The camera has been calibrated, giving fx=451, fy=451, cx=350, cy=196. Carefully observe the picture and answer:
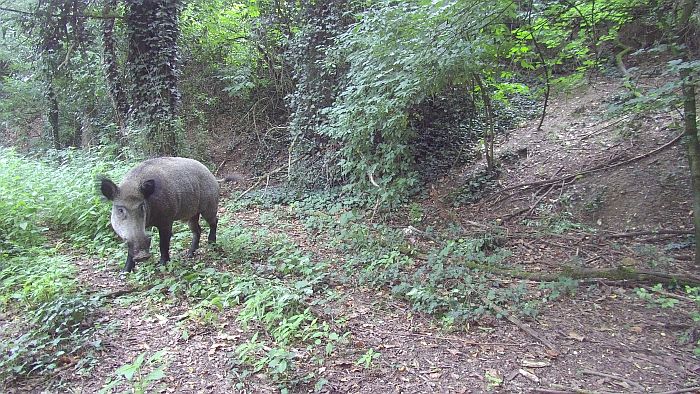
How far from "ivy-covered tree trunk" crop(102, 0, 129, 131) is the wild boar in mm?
5925

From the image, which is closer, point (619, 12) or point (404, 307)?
point (404, 307)

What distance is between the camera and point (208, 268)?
5.56 m

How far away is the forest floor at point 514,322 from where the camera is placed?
138 inches

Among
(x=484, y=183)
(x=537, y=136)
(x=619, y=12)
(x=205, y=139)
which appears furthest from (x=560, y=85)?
(x=205, y=139)

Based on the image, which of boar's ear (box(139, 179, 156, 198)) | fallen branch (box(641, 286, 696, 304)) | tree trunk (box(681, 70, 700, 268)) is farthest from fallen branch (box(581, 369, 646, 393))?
boar's ear (box(139, 179, 156, 198))

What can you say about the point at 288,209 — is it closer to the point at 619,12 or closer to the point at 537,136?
the point at 537,136

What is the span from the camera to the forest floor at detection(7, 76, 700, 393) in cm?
350

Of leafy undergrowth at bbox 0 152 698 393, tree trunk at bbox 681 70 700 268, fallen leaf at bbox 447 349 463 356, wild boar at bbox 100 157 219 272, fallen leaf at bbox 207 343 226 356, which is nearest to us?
leafy undergrowth at bbox 0 152 698 393

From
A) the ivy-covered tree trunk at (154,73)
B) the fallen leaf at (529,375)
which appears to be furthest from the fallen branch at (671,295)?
the ivy-covered tree trunk at (154,73)

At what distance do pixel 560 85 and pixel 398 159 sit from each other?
9.56 ft

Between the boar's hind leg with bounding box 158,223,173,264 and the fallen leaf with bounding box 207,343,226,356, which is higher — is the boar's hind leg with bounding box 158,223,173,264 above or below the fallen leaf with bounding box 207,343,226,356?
above

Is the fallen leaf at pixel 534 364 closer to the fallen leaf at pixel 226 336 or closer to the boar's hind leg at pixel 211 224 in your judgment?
the fallen leaf at pixel 226 336

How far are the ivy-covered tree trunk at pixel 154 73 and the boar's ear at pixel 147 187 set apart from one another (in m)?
5.46

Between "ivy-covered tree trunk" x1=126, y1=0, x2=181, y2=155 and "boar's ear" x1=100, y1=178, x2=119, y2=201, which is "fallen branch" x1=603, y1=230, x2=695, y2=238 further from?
"ivy-covered tree trunk" x1=126, y1=0, x2=181, y2=155
